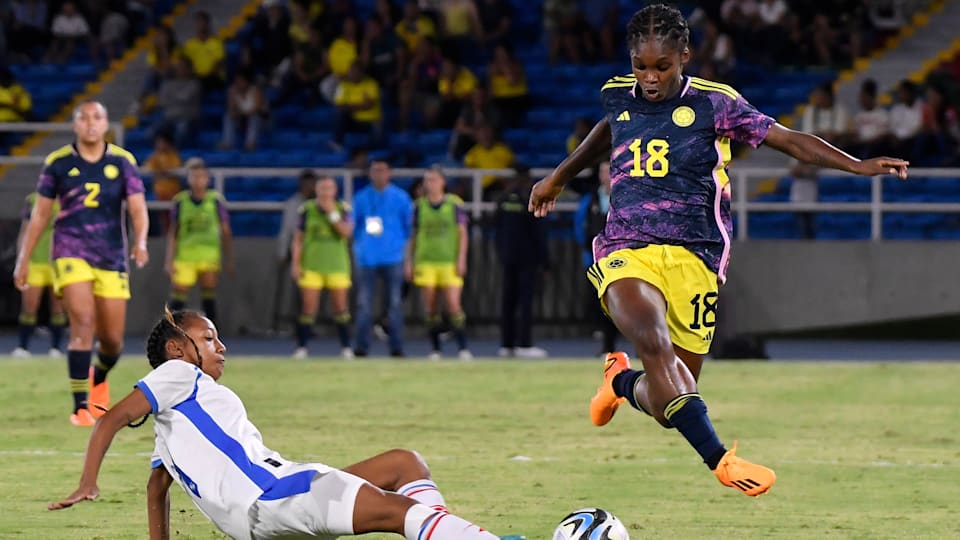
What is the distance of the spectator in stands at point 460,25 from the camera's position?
27.8 m

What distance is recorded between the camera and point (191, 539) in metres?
8.20

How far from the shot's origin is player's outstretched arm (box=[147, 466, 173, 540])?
7047 mm

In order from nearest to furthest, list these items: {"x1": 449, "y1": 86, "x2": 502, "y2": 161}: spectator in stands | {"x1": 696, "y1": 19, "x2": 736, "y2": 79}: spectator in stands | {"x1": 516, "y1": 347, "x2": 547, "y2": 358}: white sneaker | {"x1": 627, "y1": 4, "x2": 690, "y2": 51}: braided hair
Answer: {"x1": 627, "y1": 4, "x2": 690, "y2": 51}: braided hair, {"x1": 516, "y1": 347, "x2": 547, "y2": 358}: white sneaker, {"x1": 449, "y1": 86, "x2": 502, "y2": 161}: spectator in stands, {"x1": 696, "y1": 19, "x2": 736, "y2": 79}: spectator in stands

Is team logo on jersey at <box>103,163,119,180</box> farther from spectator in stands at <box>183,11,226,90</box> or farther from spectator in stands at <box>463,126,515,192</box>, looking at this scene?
spectator in stands at <box>183,11,226,90</box>

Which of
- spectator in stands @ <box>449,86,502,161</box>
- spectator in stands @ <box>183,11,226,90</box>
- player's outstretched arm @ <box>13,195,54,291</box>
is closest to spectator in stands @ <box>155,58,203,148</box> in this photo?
spectator in stands @ <box>183,11,226,90</box>

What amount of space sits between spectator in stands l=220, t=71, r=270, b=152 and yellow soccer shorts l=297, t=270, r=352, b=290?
676cm

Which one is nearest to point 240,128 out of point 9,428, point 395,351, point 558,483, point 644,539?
point 395,351

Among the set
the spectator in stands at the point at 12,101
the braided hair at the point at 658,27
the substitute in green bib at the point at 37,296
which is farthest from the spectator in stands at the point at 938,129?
the braided hair at the point at 658,27

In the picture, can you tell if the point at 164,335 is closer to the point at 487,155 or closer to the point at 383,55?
the point at 487,155

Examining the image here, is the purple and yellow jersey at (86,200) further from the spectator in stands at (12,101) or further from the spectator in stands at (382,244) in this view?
the spectator in stands at (12,101)

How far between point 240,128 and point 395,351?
8.13 metres

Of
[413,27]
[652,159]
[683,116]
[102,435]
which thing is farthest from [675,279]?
[413,27]

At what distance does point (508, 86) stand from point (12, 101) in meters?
7.51

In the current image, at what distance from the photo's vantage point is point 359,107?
88.1 feet
